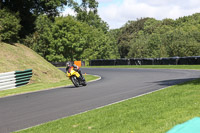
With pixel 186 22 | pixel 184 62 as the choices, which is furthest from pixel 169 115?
pixel 186 22

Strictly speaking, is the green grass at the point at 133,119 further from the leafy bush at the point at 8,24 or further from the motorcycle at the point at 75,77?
the leafy bush at the point at 8,24

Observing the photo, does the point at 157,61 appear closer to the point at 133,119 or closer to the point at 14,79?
the point at 14,79

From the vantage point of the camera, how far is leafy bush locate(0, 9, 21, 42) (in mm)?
26073

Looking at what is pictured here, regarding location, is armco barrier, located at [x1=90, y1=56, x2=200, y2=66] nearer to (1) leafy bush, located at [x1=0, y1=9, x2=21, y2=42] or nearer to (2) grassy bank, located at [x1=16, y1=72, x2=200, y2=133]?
(1) leafy bush, located at [x1=0, y1=9, x2=21, y2=42]

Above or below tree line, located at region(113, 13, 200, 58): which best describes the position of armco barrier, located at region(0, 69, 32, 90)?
below

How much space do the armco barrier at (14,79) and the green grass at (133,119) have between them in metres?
12.5

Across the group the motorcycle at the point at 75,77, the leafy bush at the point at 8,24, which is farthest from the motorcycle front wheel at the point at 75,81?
the leafy bush at the point at 8,24

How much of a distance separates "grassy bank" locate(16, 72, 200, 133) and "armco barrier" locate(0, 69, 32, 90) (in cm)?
1255

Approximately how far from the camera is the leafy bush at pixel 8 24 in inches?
1027

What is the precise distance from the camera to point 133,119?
23.5 ft

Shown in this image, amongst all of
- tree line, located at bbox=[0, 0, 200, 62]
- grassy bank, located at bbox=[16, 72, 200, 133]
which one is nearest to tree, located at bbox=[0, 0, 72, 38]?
tree line, located at bbox=[0, 0, 200, 62]

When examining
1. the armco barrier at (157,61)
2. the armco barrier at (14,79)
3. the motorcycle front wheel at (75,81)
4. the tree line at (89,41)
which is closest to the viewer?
the motorcycle front wheel at (75,81)

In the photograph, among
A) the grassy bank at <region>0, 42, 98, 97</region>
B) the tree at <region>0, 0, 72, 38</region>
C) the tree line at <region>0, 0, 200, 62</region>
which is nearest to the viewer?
the grassy bank at <region>0, 42, 98, 97</region>

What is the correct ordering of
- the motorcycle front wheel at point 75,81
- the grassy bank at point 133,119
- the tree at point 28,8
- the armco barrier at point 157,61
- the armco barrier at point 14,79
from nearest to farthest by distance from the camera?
1. the grassy bank at point 133,119
2. the motorcycle front wheel at point 75,81
3. the armco barrier at point 14,79
4. the tree at point 28,8
5. the armco barrier at point 157,61
